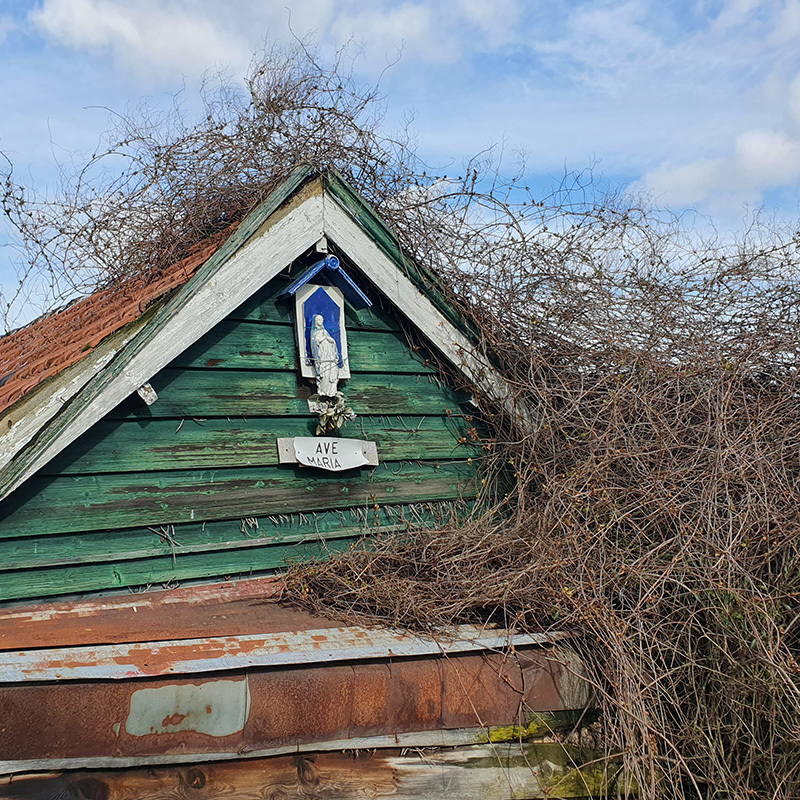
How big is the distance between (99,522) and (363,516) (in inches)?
61.0

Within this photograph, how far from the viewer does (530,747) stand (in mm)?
3324

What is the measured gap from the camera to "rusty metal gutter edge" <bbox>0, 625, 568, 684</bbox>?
8.38 ft

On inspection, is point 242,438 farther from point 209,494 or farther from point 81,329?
point 81,329

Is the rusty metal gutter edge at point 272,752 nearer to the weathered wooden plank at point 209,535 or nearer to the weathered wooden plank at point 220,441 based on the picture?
the weathered wooden plank at point 209,535

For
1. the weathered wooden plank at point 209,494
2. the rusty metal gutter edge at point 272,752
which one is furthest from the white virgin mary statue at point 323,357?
the rusty metal gutter edge at point 272,752

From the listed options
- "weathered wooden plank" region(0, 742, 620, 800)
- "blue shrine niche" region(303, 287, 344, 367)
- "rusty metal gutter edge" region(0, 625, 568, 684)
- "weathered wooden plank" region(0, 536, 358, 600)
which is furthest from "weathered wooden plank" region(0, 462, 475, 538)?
"weathered wooden plank" region(0, 742, 620, 800)

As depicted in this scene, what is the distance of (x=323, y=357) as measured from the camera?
415cm

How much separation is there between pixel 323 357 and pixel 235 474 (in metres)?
0.85

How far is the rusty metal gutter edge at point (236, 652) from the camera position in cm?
255

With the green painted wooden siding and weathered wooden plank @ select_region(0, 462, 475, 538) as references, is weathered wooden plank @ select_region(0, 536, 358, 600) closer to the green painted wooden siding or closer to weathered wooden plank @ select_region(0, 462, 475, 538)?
the green painted wooden siding

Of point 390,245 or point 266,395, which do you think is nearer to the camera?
point 266,395

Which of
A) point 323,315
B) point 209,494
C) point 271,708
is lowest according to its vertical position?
point 271,708

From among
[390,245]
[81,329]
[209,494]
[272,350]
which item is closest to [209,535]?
Result: [209,494]

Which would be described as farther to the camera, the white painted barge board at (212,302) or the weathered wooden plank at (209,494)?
the weathered wooden plank at (209,494)
